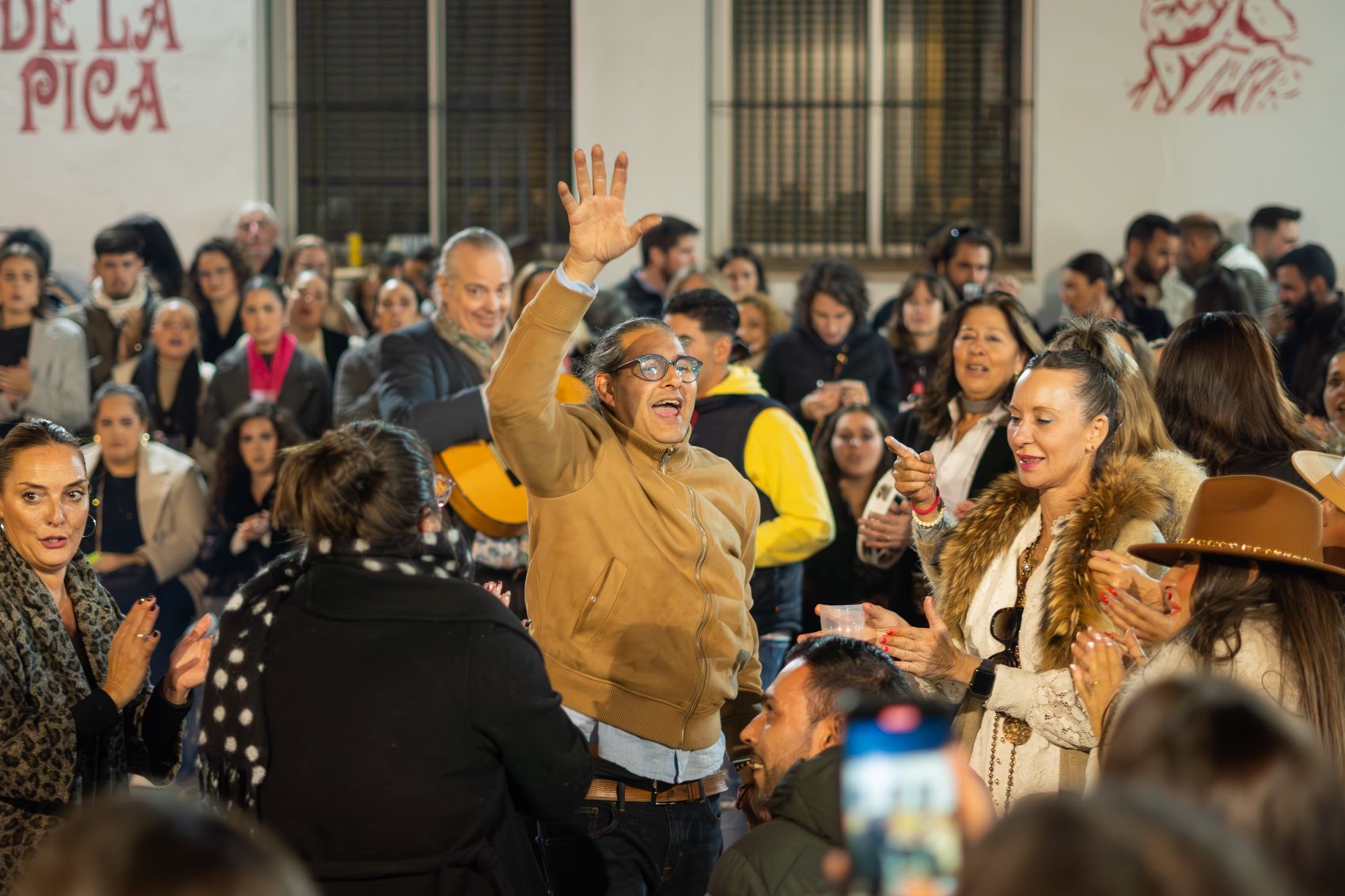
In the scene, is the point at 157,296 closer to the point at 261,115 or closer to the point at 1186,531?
the point at 261,115

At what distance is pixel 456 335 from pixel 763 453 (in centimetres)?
125

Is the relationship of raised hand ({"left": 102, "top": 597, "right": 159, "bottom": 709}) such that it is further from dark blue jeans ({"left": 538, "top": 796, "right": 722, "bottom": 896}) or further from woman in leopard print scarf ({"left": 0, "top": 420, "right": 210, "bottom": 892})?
dark blue jeans ({"left": 538, "top": 796, "right": 722, "bottom": 896})

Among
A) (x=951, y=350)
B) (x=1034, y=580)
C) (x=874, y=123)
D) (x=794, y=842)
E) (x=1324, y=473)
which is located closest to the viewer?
(x=794, y=842)

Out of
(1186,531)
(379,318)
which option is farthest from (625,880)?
(379,318)

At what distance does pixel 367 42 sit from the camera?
11.6 meters

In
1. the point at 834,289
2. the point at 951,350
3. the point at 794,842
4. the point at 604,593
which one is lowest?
the point at 794,842

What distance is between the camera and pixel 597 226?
333 cm

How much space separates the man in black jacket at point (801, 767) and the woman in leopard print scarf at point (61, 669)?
1340 millimetres

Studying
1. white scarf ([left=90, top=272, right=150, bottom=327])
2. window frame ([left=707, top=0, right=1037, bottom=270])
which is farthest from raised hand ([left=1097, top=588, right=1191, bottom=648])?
window frame ([left=707, top=0, right=1037, bottom=270])

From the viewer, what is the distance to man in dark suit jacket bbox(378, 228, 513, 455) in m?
5.53

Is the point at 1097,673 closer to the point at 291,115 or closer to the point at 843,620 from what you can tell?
the point at 843,620

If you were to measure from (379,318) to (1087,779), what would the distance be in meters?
5.86

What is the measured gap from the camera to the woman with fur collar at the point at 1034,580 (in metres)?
3.39

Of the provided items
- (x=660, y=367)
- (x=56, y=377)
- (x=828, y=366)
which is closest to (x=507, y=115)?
(x=56, y=377)
